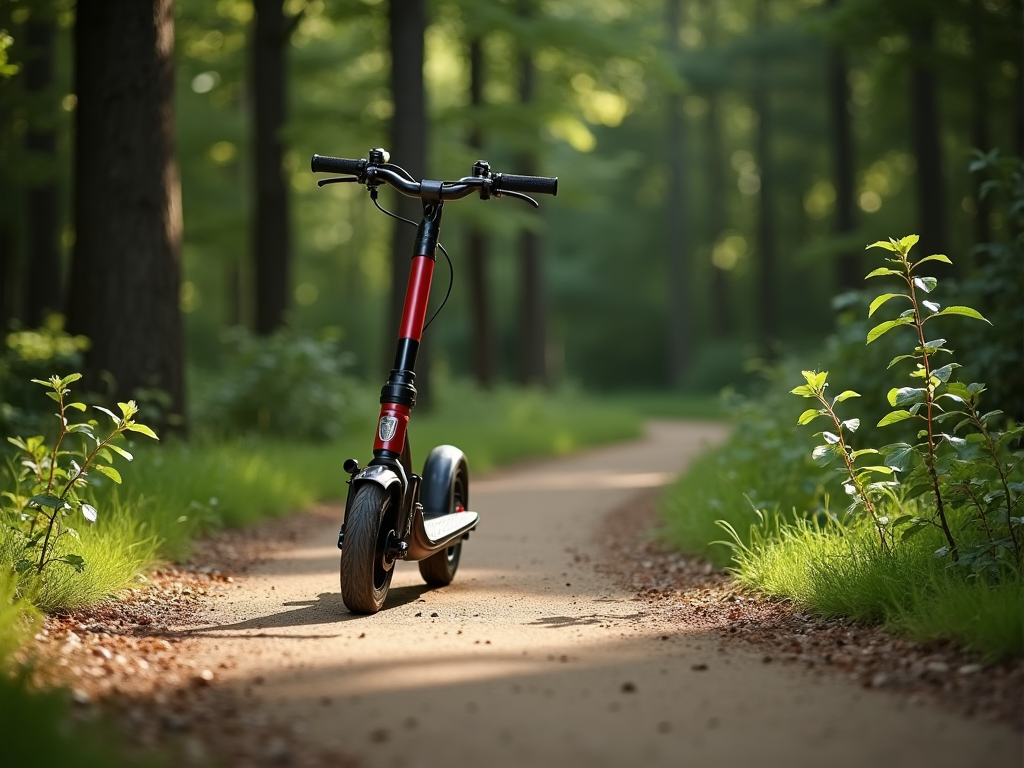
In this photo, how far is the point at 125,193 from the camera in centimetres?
827

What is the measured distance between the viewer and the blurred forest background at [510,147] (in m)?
12.7

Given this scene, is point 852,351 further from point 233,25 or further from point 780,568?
point 233,25

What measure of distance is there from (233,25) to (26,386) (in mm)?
11316

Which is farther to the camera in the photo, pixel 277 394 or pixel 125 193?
pixel 277 394

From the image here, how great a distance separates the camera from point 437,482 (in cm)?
592

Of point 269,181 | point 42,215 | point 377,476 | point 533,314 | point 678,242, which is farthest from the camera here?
point 678,242

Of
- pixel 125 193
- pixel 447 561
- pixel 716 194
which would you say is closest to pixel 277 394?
pixel 125 193

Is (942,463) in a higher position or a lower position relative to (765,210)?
lower

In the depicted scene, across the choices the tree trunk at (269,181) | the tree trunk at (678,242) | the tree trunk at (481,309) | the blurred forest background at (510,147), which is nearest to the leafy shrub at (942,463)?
the blurred forest background at (510,147)

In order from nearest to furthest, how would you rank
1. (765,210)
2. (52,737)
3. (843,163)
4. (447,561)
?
(52,737) → (447,561) → (843,163) → (765,210)

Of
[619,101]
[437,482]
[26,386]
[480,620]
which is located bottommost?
[480,620]

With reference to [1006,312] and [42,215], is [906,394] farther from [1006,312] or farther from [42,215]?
[42,215]

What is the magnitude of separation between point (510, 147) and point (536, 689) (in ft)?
57.6

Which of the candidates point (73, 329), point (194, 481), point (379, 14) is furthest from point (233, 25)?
point (194, 481)
